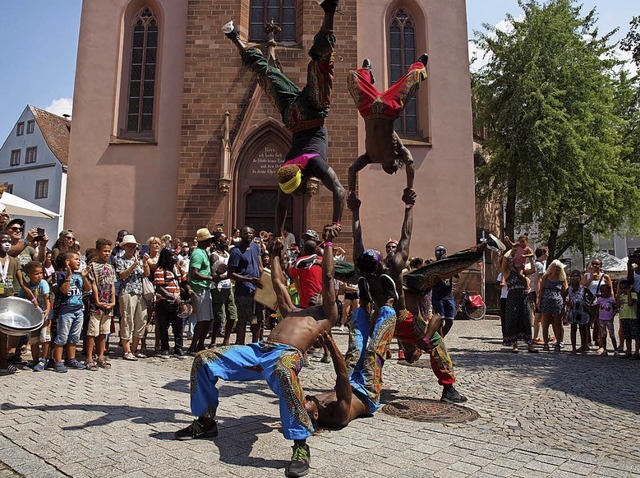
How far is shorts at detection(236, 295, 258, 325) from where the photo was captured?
8156mm

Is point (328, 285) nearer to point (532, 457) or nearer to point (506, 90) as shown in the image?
point (532, 457)

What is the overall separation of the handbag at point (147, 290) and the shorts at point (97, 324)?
829mm

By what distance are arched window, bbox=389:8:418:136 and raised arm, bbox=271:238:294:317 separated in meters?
15.1

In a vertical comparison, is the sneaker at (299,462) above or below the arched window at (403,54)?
below

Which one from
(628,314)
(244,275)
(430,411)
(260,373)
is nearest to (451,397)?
(430,411)

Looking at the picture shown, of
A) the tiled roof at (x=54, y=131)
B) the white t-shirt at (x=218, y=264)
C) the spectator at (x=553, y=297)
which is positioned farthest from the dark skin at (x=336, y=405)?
the tiled roof at (x=54, y=131)

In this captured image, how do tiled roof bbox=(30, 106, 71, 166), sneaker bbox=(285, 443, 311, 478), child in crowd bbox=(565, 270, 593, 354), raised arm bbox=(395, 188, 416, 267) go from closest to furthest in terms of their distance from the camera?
sneaker bbox=(285, 443, 311, 478) < raised arm bbox=(395, 188, 416, 267) < child in crowd bbox=(565, 270, 593, 354) < tiled roof bbox=(30, 106, 71, 166)

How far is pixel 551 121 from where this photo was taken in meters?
21.5

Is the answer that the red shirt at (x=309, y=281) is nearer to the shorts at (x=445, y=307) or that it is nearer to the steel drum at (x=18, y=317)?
the shorts at (x=445, y=307)

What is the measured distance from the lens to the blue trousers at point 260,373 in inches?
139

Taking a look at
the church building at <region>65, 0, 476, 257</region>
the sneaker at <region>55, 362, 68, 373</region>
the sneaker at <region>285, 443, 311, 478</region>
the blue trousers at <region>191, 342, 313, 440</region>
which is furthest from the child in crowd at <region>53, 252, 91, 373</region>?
the church building at <region>65, 0, 476, 257</region>

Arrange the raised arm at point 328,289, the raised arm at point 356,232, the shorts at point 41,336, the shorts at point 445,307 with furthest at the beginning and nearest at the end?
the shorts at point 445,307 → the shorts at point 41,336 → the raised arm at point 356,232 → the raised arm at point 328,289

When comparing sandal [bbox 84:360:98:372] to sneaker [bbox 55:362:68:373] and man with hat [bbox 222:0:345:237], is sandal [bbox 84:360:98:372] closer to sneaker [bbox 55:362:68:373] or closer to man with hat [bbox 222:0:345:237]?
sneaker [bbox 55:362:68:373]

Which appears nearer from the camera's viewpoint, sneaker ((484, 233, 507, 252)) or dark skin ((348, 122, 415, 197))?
sneaker ((484, 233, 507, 252))
